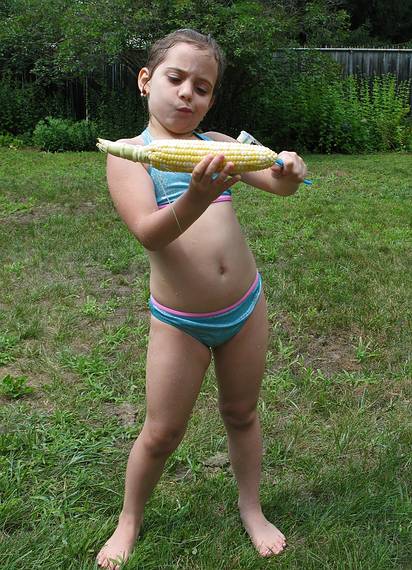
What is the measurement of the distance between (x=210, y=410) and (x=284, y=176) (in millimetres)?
1492

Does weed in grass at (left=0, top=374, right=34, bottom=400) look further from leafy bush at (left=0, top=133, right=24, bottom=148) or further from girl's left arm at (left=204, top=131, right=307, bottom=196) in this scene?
leafy bush at (left=0, top=133, right=24, bottom=148)

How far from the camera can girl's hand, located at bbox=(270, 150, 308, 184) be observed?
1.81m

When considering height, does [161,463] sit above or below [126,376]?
above

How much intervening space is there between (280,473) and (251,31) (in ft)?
32.4

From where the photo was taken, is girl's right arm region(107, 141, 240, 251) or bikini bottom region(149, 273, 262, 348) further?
bikini bottom region(149, 273, 262, 348)

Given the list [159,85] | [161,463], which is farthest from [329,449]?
[159,85]

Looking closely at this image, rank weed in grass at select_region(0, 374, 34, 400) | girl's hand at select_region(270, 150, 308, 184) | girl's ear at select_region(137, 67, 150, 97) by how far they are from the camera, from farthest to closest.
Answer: weed in grass at select_region(0, 374, 34, 400), girl's ear at select_region(137, 67, 150, 97), girl's hand at select_region(270, 150, 308, 184)

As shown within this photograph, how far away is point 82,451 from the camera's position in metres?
2.69

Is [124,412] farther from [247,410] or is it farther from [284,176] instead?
[284,176]

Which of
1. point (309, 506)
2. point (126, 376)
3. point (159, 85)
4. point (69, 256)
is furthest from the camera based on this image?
point (69, 256)

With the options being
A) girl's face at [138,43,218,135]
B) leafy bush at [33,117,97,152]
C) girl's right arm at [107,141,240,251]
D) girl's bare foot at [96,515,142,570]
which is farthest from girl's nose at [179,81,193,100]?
leafy bush at [33,117,97,152]

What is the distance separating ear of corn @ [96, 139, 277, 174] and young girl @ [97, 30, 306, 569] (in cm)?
16

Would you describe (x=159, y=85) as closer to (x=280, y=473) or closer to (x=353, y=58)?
(x=280, y=473)

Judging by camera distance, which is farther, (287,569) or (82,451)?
(82,451)
